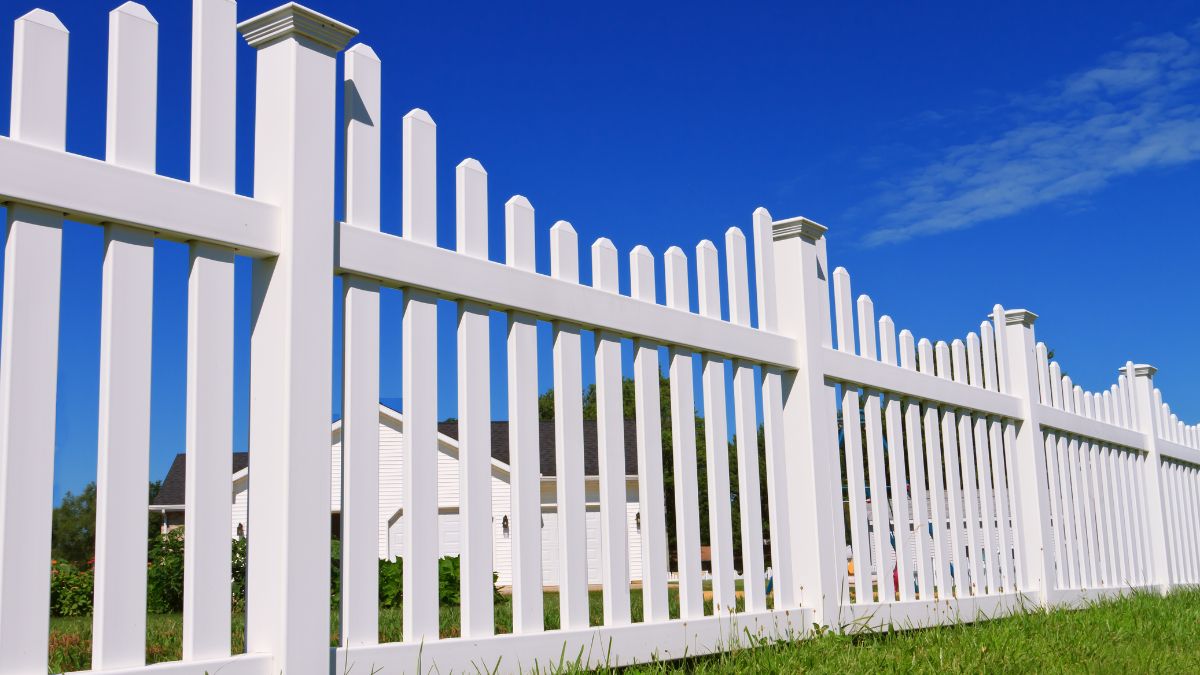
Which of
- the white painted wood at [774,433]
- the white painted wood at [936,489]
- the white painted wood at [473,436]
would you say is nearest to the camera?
the white painted wood at [473,436]

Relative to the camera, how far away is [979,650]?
12.5 feet

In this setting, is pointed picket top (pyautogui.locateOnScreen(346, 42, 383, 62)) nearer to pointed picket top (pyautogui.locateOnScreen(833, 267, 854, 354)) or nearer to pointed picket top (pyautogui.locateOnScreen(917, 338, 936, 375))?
pointed picket top (pyautogui.locateOnScreen(833, 267, 854, 354))

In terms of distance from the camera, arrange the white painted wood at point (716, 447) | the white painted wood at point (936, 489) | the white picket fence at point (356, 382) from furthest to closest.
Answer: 1. the white painted wood at point (936, 489)
2. the white painted wood at point (716, 447)
3. the white picket fence at point (356, 382)

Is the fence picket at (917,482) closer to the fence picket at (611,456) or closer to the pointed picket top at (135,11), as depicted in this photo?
the fence picket at (611,456)

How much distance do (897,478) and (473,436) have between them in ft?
9.40

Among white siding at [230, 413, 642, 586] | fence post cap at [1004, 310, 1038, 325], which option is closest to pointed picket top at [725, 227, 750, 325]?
fence post cap at [1004, 310, 1038, 325]

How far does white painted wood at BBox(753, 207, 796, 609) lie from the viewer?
4.31 metres

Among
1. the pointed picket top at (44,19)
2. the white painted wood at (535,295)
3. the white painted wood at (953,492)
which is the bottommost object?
the white painted wood at (953,492)

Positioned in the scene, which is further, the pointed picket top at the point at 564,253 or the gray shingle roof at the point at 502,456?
the gray shingle roof at the point at 502,456

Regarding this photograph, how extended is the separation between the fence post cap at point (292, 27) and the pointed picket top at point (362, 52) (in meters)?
0.11

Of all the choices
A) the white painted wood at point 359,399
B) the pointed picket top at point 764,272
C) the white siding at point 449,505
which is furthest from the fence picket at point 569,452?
the white siding at point 449,505

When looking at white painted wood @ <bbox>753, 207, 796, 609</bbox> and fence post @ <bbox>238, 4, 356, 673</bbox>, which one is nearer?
fence post @ <bbox>238, 4, 356, 673</bbox>

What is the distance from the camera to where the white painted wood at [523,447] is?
3230 mm

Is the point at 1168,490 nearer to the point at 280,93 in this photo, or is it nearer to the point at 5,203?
the point at 280,93
